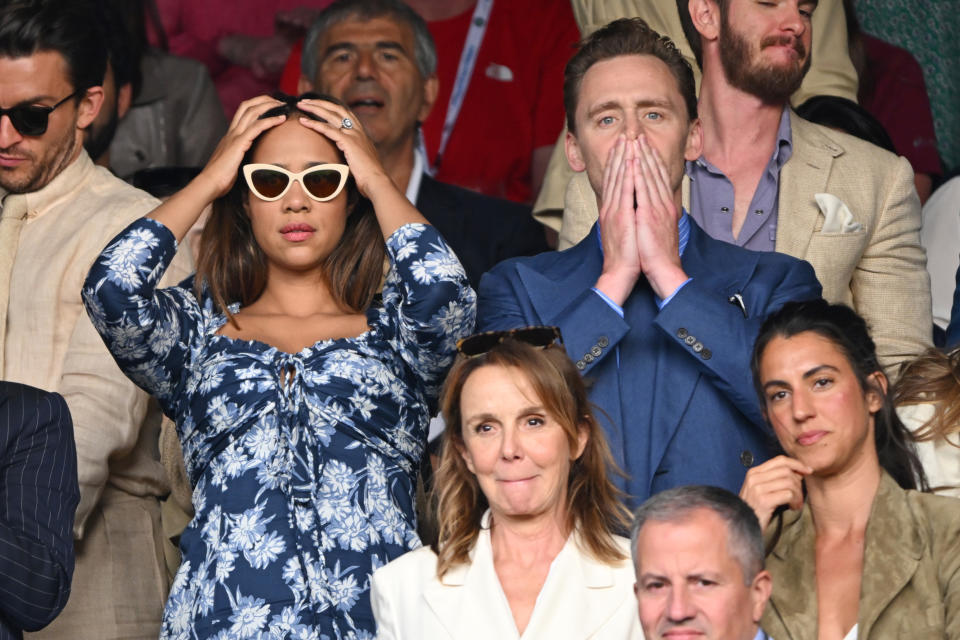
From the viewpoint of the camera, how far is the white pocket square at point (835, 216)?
4996 mm

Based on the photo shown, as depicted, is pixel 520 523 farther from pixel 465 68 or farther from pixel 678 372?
pixel 465 68

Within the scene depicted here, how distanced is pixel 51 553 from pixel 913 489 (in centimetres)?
190

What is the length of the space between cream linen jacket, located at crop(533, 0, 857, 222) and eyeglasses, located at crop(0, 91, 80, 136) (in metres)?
1.59

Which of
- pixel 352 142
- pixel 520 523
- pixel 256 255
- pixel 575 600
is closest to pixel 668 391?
pixel 520 523

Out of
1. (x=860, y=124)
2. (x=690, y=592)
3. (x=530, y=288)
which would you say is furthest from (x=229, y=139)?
(x=860, y=124)

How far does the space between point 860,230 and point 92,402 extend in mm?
2227

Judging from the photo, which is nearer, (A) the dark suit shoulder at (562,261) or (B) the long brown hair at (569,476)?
(B) the long brown hair at (569,476)

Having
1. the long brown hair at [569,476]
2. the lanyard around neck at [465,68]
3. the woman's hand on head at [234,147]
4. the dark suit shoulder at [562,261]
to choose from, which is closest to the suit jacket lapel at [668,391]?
the long brown hair at [569,476]

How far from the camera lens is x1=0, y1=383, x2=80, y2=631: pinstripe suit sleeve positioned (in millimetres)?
3674

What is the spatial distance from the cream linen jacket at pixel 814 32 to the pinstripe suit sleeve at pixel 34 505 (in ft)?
7.46

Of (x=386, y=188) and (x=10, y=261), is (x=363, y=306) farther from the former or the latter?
(x=10, y=261)

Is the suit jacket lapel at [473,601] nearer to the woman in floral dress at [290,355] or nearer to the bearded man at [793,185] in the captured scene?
the woman in floral dress at [290,355]

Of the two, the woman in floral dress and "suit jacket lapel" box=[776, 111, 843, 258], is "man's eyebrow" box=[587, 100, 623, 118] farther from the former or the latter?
"suit jacket lapel" box=[776, 111, 843, 258]

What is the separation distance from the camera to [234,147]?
444 cm
